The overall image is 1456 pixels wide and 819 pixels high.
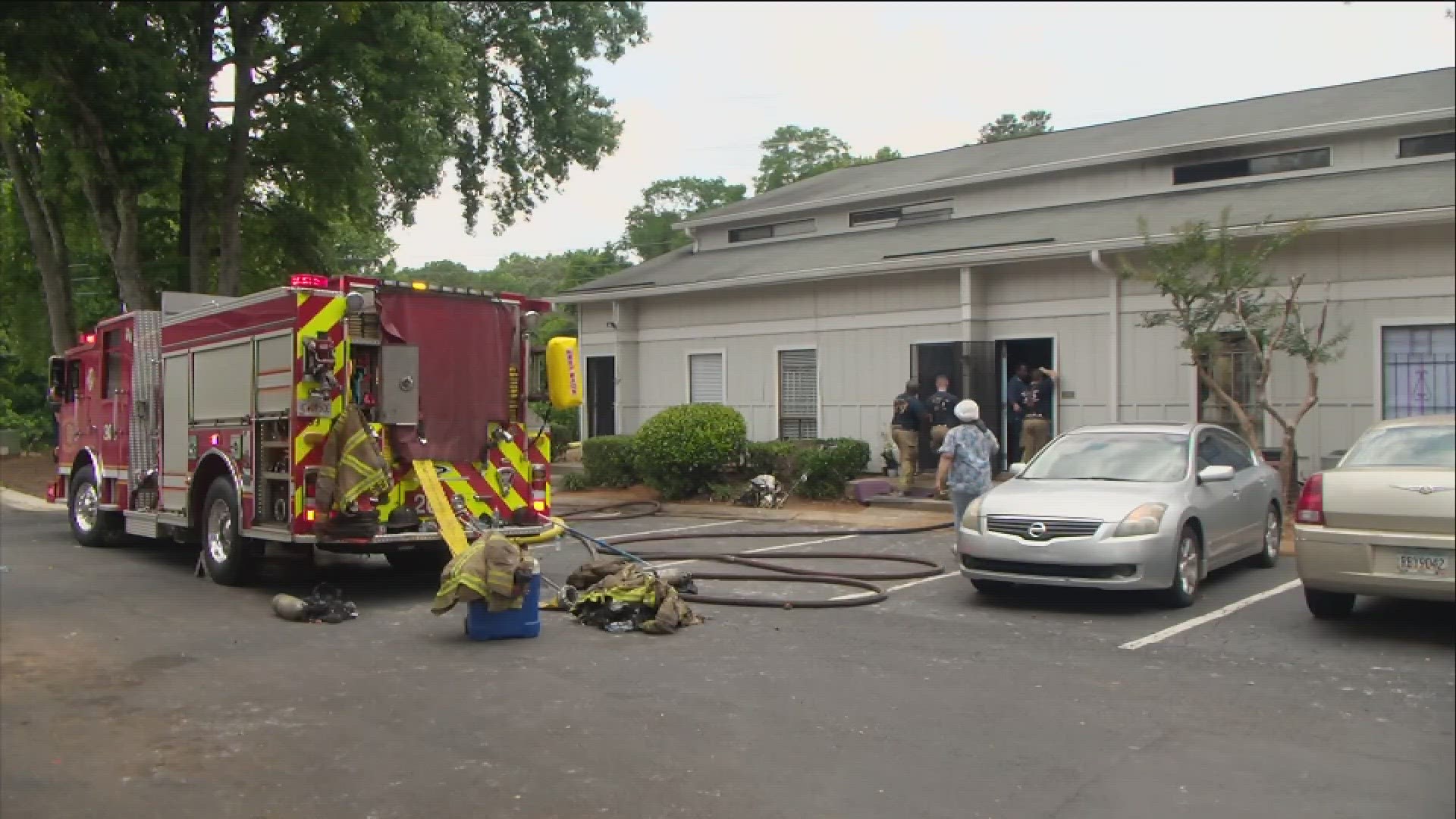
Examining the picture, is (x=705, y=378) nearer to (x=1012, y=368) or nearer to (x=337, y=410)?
(x=1012, y=368)

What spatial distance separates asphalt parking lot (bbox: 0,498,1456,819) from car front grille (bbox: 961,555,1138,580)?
1.13ft

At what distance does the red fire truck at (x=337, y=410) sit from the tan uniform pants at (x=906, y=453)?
6686mm

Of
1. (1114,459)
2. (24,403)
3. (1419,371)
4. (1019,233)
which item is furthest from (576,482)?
(24,403)

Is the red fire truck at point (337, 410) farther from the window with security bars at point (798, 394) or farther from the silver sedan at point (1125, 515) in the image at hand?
the window with security bars at point (798, 394)

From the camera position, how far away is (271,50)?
22.0 m

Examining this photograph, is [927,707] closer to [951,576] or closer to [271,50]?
[951,576]

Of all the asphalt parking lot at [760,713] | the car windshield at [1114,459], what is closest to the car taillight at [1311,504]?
the asphalt parking lot at [760,713]

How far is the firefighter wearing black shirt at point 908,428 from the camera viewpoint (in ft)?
55.4

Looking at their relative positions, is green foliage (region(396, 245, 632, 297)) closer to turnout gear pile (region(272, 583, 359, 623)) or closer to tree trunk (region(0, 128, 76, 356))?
tree trunk (region(0, 128, 76, 356))

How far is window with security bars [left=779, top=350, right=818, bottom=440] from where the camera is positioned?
65.1ft

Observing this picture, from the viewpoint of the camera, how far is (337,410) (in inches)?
399

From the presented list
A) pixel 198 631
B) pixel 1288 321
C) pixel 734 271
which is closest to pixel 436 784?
pixel 198 631

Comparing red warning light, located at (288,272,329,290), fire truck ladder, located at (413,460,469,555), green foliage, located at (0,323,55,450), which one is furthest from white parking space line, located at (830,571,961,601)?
green foliage, located at (0,323,55,450)

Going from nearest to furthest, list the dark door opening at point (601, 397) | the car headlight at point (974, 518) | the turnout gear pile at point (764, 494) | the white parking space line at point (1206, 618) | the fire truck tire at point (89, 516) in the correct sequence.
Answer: the white parking space line at point (1206, 618) → the car headlight at point (974, 518) → the fire truck tire at point (89, 516) → the turnout gear pile at point (764, 494) → the dark door opening at point (601, 397)
